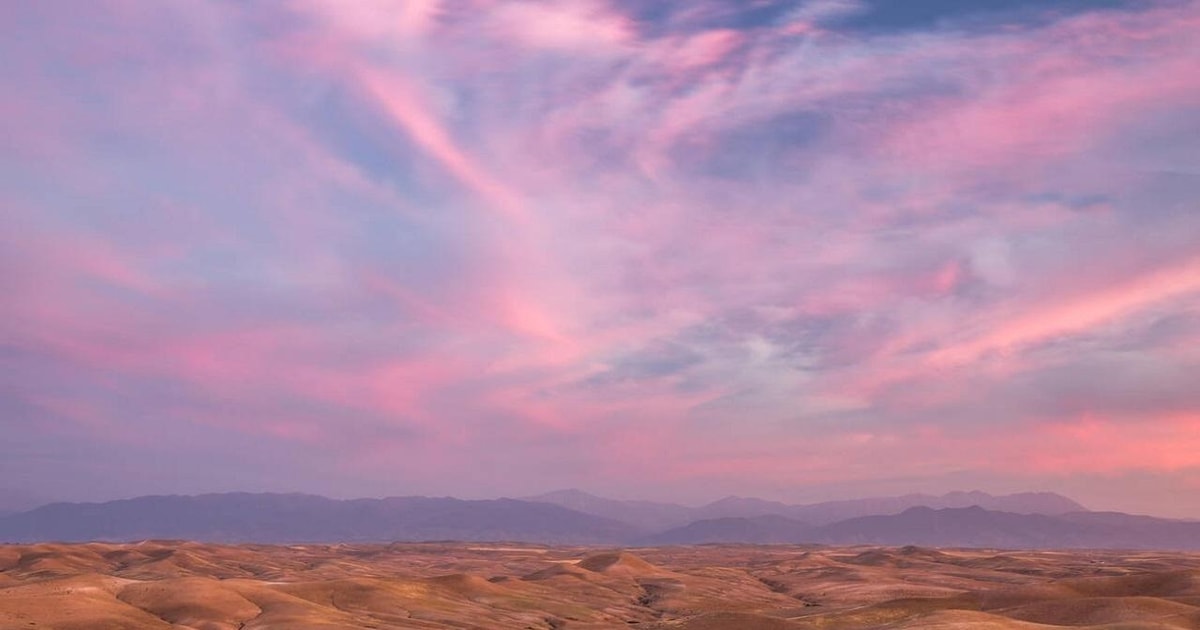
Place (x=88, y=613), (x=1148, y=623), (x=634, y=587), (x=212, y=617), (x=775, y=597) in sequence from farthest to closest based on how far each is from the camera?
(x=634, y=587), (x=775, y=597), (x=212, y=617), (x=88, y=613), (x=1148, y=623)

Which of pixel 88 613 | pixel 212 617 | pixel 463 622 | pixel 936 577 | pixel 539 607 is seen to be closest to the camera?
pixel 88 613

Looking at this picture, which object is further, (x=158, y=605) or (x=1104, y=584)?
(x=1104, y=584)

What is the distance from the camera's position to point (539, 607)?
431 feet

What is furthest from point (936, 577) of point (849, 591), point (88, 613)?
point (88, 613)

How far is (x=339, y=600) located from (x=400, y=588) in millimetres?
11891

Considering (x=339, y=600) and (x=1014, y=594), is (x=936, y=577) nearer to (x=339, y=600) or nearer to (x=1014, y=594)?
(x=1014, y=594)

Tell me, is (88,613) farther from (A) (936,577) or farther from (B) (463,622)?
(A) (936,577)

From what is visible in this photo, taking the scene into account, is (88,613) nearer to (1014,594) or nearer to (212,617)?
(212,617)

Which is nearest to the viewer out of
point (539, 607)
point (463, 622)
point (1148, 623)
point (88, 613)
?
point (1148, 623)

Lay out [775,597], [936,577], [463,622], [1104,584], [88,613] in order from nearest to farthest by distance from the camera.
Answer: [88,613] < [463,622] < [1104,584] < [775,597] < [936,577]


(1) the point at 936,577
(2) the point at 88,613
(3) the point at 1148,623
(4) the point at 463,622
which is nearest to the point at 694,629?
(4) the point at 463,622

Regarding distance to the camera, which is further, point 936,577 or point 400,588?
point 936,577

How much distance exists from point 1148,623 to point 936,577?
12396 centimetres

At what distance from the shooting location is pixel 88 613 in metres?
90.7
